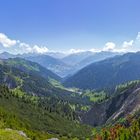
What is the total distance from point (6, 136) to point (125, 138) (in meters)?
147

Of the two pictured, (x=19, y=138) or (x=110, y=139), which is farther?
(x=110, y=139)

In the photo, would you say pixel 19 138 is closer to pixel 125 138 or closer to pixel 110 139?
pixel 125 138

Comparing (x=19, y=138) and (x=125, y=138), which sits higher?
(x=19, y=138)

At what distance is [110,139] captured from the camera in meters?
192

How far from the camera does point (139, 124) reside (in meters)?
196

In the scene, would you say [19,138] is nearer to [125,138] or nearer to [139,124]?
[125,138]

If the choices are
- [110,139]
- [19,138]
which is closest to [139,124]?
[110,139]

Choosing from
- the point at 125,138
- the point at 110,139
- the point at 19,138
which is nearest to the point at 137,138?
the point at 125,138

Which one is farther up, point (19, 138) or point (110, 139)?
point (19, 138)

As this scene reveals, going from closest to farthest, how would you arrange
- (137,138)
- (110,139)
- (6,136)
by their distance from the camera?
1. (6,136)
2. (137,138)
3. (110,139)

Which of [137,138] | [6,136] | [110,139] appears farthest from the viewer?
[110,139]

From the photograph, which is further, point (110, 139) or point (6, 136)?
point (110, 139)

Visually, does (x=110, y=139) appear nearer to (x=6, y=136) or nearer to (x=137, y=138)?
(x=137, y=138)

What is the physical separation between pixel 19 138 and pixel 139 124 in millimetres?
163662
